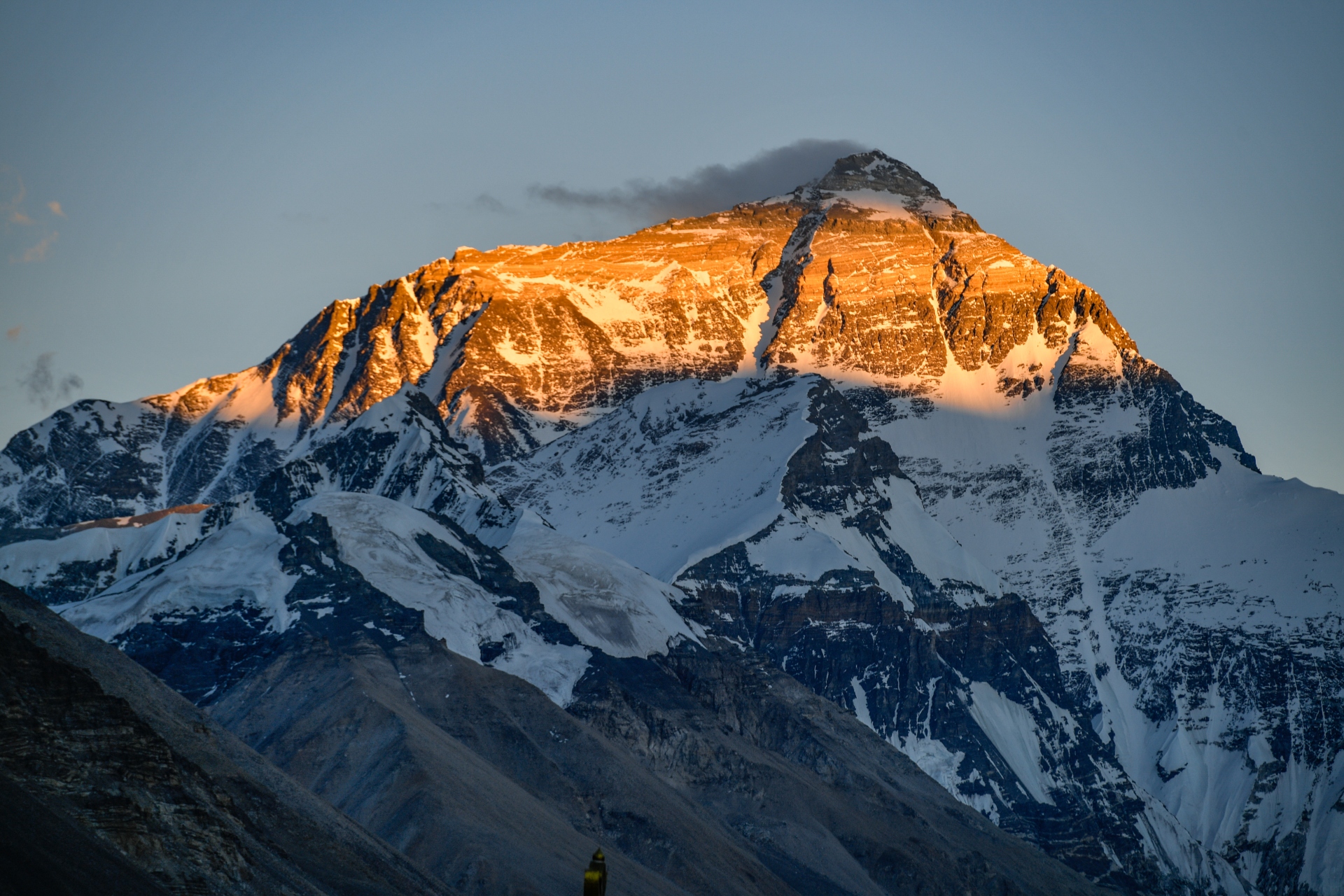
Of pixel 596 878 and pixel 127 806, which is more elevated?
pixel 596 878

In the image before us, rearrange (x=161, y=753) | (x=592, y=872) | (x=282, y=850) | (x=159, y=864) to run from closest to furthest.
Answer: (x=592, y=872) → (x=159, y=864) → (x=161, y=753) → (x=282, y=850)

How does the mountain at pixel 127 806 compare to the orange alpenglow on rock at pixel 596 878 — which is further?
the mountain at pixel 127 806

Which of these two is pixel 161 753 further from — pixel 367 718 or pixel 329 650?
pixel 329 650

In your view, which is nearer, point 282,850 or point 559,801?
point 282,850

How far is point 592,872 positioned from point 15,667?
50320 mm

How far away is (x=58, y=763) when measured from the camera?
4358 inches

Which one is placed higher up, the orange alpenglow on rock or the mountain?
the orange alpenglow on rock

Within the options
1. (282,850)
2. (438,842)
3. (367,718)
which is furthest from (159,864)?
(367,718)

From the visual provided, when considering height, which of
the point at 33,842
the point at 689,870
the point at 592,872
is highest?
the point at 592,872

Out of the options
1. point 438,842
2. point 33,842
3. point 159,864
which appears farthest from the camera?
point 438,842

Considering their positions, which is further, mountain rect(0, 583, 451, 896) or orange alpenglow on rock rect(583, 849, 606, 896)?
mountain rect(0, 583, 451, 896)

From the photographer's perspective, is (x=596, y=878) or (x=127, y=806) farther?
(x=127, y=806)

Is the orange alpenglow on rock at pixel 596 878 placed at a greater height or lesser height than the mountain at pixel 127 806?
greater

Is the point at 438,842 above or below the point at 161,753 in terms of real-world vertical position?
below
